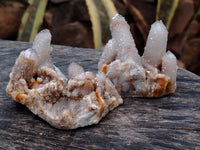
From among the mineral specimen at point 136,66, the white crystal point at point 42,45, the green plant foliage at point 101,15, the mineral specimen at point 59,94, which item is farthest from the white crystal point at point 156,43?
the green plant foliage at point 101,15

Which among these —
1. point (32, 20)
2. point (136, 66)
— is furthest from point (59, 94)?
Answer: point (32, 20)

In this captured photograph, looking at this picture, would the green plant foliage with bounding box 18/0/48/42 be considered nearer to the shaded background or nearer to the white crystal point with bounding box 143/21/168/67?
the shaded background

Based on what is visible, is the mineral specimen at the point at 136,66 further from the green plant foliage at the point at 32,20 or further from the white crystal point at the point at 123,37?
the green plant foliage at the point at 32,20

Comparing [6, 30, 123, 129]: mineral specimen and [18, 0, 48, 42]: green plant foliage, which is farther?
[18, 0, 48, 42]: green plant foliage

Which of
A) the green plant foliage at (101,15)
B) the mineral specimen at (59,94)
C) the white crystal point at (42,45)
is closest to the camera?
the mineral specimen at (59,94)

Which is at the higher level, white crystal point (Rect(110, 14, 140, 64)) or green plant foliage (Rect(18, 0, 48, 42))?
white crystal point (Rect(110, 14, 140, 64))

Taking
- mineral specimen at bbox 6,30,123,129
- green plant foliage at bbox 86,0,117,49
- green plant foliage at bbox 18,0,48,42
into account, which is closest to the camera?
mineral specimen at bbox 6,30,123,129

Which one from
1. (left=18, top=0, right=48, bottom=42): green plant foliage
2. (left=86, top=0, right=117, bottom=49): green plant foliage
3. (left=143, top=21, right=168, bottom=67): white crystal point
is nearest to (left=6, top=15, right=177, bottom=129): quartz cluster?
(left=143, top=21, right=168, bottom=67): white crystal point
